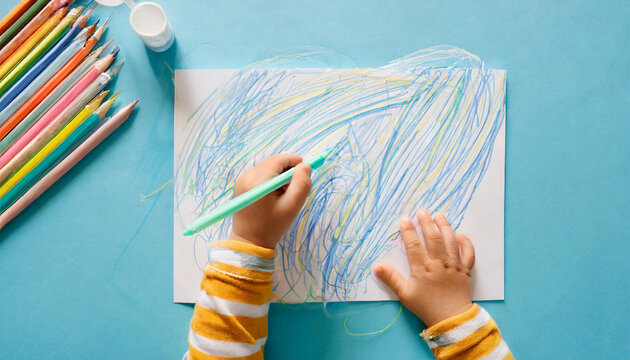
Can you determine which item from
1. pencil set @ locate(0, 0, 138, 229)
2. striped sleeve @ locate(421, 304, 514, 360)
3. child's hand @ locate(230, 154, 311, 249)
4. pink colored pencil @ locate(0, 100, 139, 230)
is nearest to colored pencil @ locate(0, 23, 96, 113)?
pencil set @ locate(0, 0, 138, 229)

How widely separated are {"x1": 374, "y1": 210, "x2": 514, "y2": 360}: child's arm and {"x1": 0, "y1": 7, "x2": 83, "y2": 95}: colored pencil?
58 centimetres

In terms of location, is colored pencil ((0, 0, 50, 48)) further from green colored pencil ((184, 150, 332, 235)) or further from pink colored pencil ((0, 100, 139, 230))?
green colored pencil ((184, 150, 332, 235))

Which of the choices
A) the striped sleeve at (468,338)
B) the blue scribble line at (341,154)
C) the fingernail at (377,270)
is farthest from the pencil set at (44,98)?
the striped sleeve at (468,338)

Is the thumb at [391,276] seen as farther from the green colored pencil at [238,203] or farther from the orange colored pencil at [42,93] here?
the orange colored pencil at [42,93]

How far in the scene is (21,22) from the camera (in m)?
0.55

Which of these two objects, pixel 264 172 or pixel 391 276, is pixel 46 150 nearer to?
pixel 264 172

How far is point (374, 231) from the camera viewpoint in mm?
562

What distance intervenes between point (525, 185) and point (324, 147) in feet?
1.06

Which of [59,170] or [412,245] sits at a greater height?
[59,170]

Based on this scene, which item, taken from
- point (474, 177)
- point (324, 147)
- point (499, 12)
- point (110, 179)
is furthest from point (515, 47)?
point (110, 179)

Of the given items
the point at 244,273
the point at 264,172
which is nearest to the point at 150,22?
the point at 264,172

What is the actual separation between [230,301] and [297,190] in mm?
169

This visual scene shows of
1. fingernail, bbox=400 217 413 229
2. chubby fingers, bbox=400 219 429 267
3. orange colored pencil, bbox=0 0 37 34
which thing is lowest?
chubby fingers, bbox=400 219 429 267

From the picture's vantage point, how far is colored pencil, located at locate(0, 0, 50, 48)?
0.55 metres
